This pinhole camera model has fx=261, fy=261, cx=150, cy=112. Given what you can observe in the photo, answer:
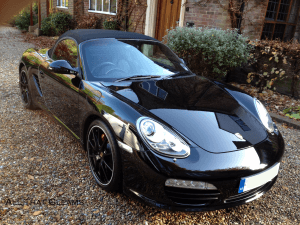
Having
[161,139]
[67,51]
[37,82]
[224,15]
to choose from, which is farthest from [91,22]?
[161,139]

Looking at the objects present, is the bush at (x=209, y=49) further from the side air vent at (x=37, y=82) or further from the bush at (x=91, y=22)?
the bush at (x=91, y=22)

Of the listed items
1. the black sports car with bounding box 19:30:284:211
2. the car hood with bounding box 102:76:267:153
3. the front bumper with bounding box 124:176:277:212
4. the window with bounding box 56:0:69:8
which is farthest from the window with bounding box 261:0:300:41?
the window with bounding box 56:0:69:8

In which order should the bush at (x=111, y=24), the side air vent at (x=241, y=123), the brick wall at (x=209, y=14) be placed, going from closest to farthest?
the side air vent at (x=241, y=123)
the brick wall at (x=209, y=14)
the bush at (x=111, y=24)

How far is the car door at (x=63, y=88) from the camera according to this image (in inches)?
109

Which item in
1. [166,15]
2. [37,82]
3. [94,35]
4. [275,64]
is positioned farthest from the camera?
[166,15]

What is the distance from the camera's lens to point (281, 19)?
26.7 feet

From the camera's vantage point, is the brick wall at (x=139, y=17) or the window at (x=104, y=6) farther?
the window at (x=104, y=6)

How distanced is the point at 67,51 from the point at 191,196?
231cm

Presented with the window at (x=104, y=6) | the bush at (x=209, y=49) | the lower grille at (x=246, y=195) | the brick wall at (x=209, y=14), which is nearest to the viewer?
A: the lower grille at (x=246, y=195)

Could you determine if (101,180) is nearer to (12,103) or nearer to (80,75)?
(80,75)

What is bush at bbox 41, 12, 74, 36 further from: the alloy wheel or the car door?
the alloy wheel

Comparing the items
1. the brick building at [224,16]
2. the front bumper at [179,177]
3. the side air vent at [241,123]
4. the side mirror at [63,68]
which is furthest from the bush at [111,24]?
the front bumper at [179,177]

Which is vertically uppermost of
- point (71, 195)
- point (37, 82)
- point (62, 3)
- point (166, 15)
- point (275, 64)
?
point (62, 3)

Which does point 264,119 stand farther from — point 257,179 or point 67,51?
point 67,51
